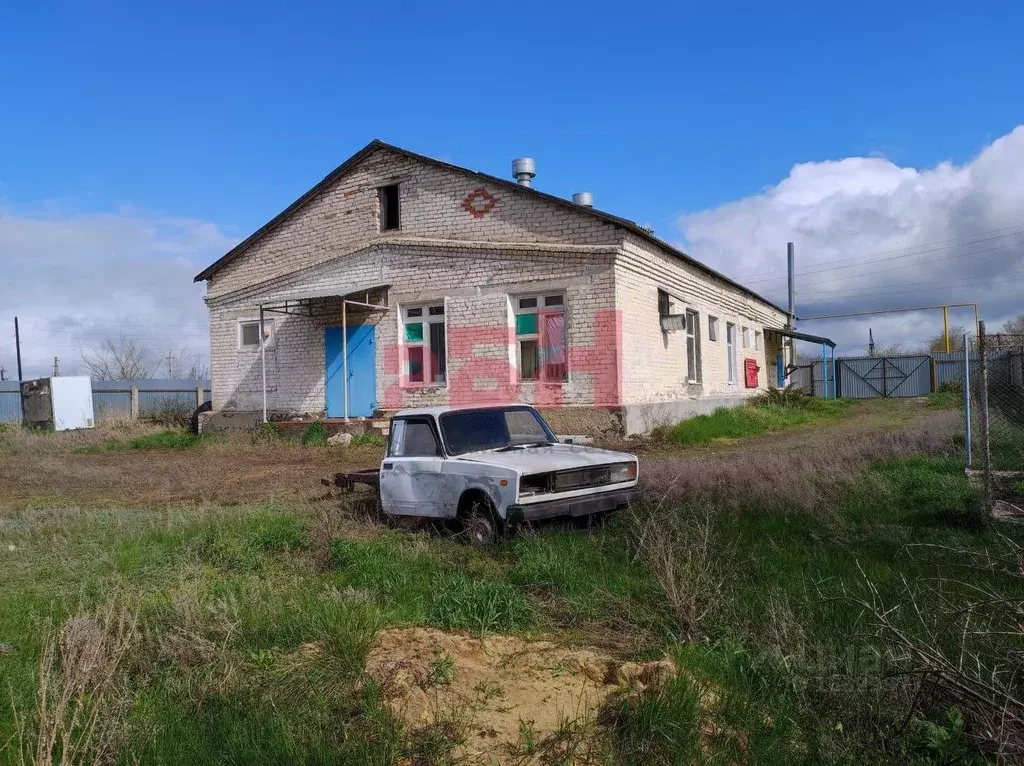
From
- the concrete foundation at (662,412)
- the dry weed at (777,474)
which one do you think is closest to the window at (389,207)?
the concrete foundation at (662,412)

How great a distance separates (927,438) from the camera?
11688mm

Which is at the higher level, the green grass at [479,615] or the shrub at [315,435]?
→ the shrub at [315,435]

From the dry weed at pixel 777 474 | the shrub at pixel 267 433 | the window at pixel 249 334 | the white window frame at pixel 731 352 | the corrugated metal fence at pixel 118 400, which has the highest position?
the window at pixel 249 334

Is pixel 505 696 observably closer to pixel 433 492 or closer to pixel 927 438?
pixel 433 492

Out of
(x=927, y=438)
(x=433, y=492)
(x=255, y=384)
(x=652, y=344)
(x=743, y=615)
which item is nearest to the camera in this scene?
(x=743, y=615)

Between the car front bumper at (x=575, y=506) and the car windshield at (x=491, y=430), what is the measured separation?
112 cm

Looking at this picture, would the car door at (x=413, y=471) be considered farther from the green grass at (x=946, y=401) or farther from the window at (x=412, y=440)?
the green grass at (x=946, y=401)

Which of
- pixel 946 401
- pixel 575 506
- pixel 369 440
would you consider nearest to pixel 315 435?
pixel 369 440

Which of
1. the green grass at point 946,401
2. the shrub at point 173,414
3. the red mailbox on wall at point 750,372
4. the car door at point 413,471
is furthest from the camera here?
the green grass at point 946,401

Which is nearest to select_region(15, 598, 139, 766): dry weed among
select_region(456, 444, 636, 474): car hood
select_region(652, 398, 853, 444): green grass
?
select_region(456, 444, 636, 474): car hood

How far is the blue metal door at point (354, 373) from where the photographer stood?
17172 millimetres

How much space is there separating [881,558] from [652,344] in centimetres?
1116

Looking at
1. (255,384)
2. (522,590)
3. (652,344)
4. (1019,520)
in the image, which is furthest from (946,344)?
(522,590)

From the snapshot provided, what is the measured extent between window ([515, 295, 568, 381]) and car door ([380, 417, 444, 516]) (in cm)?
767
